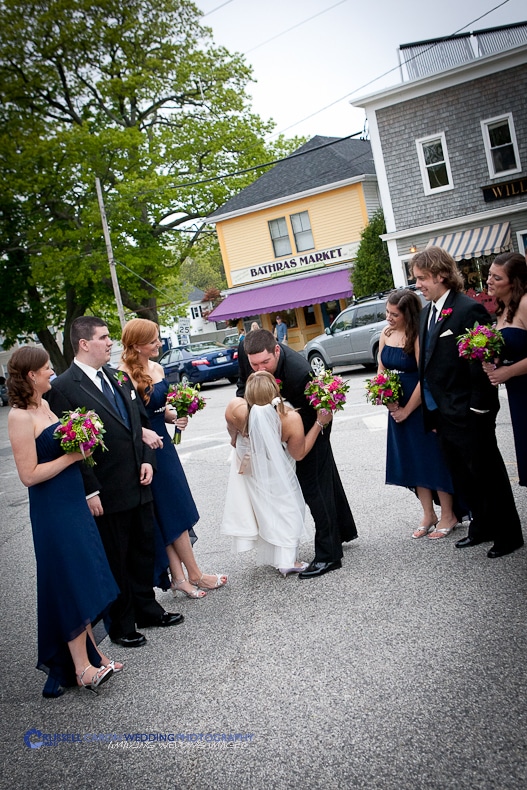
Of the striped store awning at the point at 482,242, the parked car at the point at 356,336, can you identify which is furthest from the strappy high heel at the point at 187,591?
the striped store awning at the point at 482,242

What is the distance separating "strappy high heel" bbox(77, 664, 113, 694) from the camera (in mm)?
4195

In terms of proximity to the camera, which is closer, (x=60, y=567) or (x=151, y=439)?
(x=60, y=567)

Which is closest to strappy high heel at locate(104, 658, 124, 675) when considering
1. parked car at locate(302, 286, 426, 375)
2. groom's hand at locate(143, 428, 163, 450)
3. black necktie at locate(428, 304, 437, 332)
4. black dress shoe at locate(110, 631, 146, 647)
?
black dress shoe at locate(110, 631, 146, 647)

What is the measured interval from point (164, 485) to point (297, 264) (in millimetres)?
27325

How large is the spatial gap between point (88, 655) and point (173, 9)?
129 feet

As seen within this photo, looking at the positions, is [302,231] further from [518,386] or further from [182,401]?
[518,386]

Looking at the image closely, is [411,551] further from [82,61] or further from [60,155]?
[82,61]

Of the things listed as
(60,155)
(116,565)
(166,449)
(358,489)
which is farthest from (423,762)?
(60,155)

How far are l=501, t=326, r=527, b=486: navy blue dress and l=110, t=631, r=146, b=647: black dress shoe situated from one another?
→ 294 cm

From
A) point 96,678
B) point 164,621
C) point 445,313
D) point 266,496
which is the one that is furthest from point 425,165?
point 96,678

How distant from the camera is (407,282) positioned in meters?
25.0

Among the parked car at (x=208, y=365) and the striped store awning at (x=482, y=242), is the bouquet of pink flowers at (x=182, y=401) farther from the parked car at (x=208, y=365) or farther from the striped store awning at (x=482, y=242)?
the striped store awning at (x=482, y=242)

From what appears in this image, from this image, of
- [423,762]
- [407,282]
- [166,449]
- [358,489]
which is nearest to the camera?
[423,762]

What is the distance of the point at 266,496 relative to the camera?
215 inches
